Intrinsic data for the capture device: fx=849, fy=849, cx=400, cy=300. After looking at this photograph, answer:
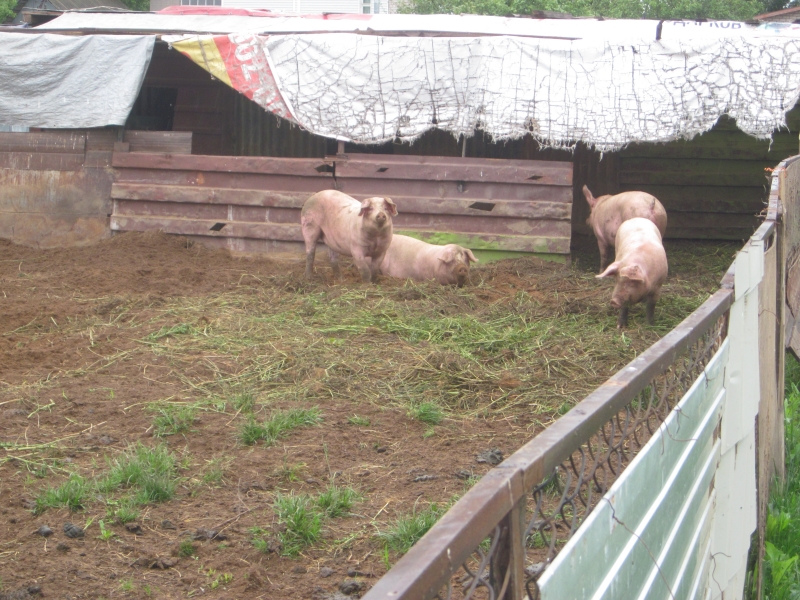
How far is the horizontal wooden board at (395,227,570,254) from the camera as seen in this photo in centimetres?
1017

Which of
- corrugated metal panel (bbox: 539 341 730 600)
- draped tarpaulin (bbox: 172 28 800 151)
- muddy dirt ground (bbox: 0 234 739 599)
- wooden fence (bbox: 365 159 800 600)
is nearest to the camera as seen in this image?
wooden fence (bbox: 365 159 800 600)

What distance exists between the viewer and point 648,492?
6.32ft

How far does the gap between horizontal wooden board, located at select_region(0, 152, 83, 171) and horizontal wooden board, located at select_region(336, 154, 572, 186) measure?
136 inches

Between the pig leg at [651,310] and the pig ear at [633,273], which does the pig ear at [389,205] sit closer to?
the pig ear at [633,273]

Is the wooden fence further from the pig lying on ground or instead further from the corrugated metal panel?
the pig lying on ground

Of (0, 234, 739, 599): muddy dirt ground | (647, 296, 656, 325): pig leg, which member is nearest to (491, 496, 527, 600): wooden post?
(0, 234, 739, 599): muddy dirt ground

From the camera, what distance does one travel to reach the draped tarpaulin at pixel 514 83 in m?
9.85

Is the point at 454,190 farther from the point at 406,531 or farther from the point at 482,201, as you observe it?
the point at 406,531

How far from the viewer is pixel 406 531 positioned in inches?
131

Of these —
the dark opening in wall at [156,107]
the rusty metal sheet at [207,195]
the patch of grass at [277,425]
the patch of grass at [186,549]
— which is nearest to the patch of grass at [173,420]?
the patch of grass at [277,425]

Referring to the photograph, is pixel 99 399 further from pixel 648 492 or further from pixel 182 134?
pixel 182 134

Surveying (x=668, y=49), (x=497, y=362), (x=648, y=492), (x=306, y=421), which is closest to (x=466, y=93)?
(x=668, y=49)

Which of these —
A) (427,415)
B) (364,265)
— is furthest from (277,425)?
(364,265)

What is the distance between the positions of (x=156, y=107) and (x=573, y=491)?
1289 centimetres
